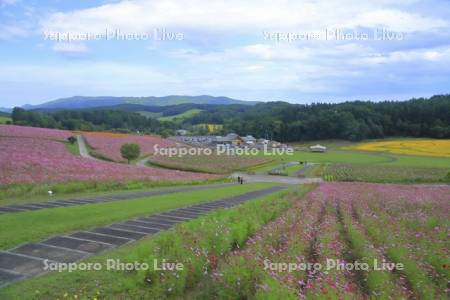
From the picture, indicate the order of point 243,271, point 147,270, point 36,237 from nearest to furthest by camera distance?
point 243,271
point 147,270
point 36,237

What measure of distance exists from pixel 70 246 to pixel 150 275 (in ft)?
10.5

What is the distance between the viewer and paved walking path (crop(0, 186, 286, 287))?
812cm

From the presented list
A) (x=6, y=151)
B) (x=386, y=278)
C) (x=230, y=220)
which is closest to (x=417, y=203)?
(x=230, y=220)

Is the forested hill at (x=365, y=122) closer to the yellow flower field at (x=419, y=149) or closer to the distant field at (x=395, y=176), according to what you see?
the yellow flower field at (x=419, y=149)

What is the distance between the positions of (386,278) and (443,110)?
150 m

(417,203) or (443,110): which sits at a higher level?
(443,110)

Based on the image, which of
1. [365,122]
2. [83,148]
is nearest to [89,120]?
[83,148]

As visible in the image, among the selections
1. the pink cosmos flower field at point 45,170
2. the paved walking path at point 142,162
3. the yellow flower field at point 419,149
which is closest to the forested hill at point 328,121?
the yellow flower field at point 419,149

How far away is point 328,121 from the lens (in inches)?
6171

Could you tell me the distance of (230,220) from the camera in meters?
12.5

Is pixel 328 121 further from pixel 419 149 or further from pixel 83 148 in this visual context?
pixel 83 148

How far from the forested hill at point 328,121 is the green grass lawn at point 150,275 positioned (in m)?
120

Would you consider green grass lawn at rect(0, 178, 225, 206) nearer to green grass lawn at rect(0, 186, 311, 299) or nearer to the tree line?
green grass lawn at rect(0, 186, 311, 299)

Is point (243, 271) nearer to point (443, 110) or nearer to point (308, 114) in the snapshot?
point (443, 110)
